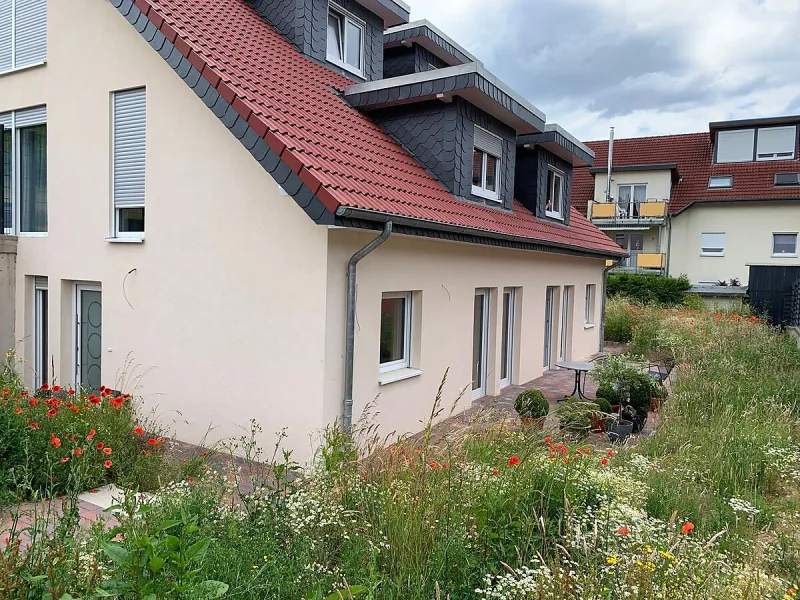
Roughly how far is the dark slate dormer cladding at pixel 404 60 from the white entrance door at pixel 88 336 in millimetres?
8200

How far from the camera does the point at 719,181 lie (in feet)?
105

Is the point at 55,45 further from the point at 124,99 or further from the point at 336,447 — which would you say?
the point at 336,447

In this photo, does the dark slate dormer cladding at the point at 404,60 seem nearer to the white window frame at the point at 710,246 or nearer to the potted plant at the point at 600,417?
the potted plant at the point at 600,417

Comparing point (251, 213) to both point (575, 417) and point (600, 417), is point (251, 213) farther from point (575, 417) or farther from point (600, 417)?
point (600, 417)

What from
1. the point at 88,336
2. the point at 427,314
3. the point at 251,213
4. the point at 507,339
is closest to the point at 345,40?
the point at 251,213

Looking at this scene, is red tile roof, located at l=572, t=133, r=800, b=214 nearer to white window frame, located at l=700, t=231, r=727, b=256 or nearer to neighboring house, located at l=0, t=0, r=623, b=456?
white window frame, located at l=700, t=231, r=727, b=256

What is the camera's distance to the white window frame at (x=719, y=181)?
31.9m

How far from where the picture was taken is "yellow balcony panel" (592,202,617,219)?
1268 inches

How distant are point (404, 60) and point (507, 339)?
6.82m

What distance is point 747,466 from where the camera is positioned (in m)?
5.75

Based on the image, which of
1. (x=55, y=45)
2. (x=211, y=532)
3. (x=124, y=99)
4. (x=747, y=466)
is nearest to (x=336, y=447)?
(x=211, y=532)

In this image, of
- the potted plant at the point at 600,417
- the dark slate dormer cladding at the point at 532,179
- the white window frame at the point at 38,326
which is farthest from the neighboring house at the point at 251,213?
the dark slate dormer cladding at the point at 532,179

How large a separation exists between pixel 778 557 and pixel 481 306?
712cm

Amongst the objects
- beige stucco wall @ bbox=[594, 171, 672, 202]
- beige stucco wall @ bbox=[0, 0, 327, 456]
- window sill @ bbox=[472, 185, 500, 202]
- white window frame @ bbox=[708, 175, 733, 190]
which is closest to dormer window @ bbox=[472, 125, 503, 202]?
window sill @ bbox=[472, 185, 500, 202]
